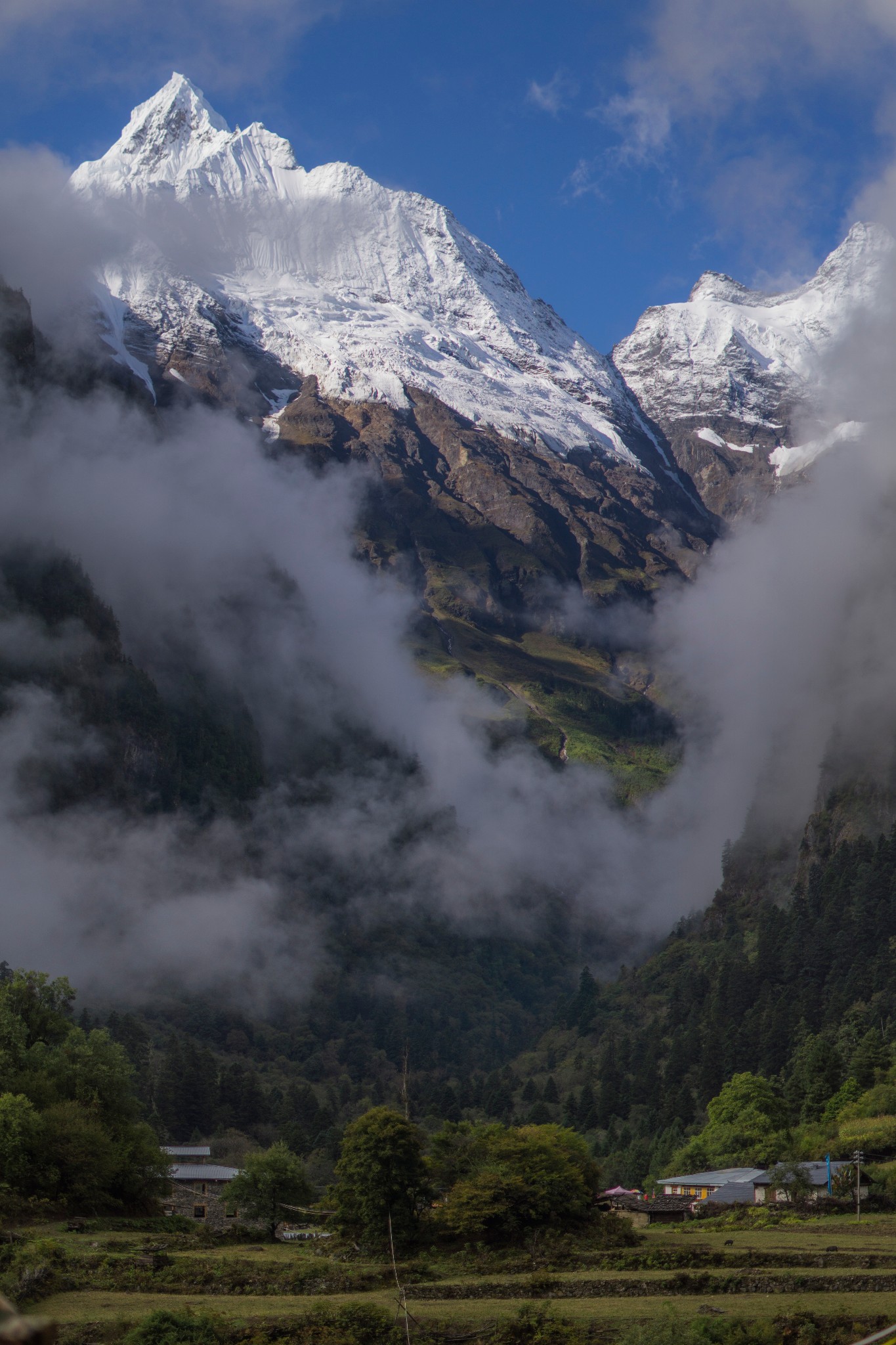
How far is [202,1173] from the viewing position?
131 m

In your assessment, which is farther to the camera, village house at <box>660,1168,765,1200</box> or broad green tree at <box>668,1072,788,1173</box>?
broad green tree at <box>668,1072,788,1173</box>

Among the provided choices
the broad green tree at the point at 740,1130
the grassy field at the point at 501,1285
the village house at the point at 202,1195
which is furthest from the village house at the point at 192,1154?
the grassy field at the point at 501,1285

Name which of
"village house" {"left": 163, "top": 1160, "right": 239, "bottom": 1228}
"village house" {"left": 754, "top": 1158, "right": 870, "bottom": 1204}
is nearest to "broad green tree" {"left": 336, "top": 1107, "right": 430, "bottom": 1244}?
"village house" {"left": 163, "top": 1160, "right": 239, "bottom": 1228}

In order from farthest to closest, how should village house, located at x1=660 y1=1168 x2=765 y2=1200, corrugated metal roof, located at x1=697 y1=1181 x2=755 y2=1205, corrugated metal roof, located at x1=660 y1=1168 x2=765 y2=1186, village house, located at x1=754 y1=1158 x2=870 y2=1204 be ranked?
corrugated metal roof, located at x1=660 y1=1168 x2=765 y2=1186, village house, located at x1=660 y1=1168 x2=765 y2=1200, corrugated metal roof, located at x1=697 y1=1181 x2=755 y2=1205, village house, located at x1=754 y1=1158 x2=870 y2=1204

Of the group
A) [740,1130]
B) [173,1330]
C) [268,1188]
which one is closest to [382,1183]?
[268,1188]

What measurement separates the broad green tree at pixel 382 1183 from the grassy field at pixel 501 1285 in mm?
4113

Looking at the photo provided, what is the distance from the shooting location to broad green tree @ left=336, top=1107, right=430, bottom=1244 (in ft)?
290

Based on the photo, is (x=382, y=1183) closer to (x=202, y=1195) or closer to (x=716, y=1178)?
(x=202, y=1195)

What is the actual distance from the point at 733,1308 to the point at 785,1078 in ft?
424

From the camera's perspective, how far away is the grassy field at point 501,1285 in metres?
60.0

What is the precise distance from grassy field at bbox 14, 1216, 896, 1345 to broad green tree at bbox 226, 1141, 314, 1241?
19.7 metres

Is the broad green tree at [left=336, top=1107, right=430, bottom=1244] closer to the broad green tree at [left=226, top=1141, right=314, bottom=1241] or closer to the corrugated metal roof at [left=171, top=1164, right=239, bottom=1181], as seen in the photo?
the broad green tree at [left=226, top=1141, right=314, bottom=1241]

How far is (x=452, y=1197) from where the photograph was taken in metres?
88.6

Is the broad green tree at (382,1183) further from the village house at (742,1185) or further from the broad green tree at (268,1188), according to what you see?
the village house at (742,1185)
